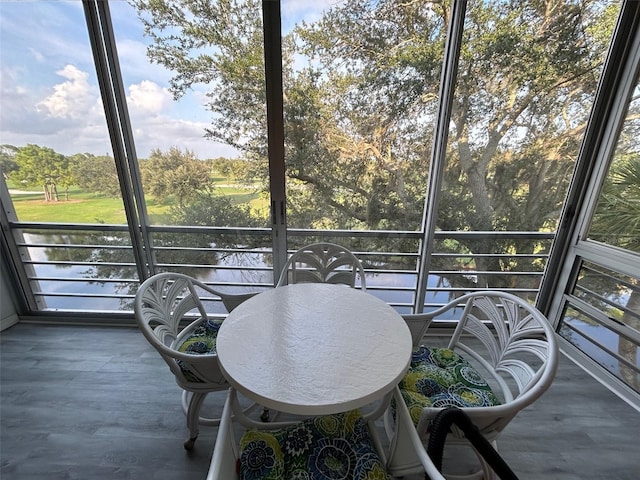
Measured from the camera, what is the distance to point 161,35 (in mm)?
1736

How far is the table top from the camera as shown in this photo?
0.78 meters

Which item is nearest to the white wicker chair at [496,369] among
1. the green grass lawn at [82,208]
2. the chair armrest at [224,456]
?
the chair armrest at [224,456]

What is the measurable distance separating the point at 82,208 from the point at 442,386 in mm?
2614

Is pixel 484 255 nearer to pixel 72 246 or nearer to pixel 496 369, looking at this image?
pixel 496 369

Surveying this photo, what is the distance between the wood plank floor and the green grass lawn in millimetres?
968

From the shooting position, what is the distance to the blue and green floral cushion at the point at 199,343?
119 centimetres

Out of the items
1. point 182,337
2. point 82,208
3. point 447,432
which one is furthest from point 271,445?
point 82,208

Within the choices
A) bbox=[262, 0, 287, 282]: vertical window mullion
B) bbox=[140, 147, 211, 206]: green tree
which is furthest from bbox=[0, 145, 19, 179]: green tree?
bbox=[262, 0, 287, 282]: vertical window mullion

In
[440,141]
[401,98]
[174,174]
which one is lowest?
[174,174]

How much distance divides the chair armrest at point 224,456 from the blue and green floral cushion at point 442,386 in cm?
61

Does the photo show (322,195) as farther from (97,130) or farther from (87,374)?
(87,374)

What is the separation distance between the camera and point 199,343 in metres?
1.32

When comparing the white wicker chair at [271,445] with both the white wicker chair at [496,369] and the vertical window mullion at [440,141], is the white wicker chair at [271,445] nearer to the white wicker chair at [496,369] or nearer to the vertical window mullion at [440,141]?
the white wicker chair at [496,369]

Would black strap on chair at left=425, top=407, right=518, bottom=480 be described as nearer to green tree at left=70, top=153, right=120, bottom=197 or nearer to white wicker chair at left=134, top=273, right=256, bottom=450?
white wicker chair at left=134, top=273, right=256, bottom=450
